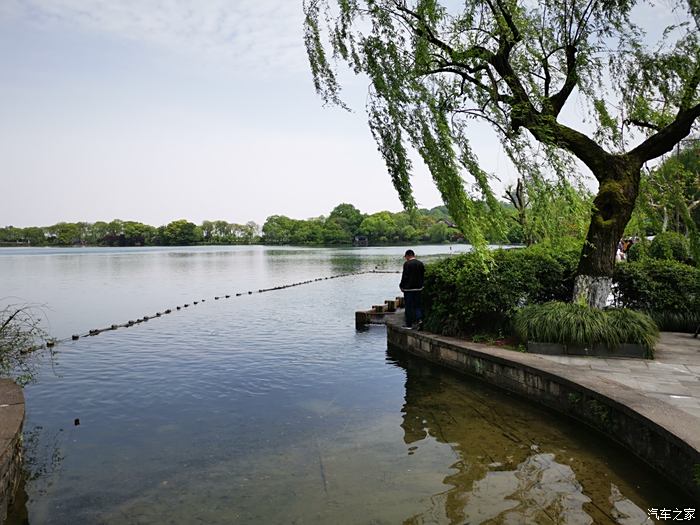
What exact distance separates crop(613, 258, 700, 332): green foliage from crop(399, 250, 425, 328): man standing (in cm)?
410

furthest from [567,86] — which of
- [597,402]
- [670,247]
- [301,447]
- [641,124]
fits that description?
Result: [301,447]

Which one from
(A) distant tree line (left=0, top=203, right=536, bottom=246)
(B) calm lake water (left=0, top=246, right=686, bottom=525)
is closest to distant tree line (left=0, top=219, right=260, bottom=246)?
(A) distant tree line (left=0, top=203, right=536, bottom=246)

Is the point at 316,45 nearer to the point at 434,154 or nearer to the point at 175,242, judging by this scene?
the point at 434,154

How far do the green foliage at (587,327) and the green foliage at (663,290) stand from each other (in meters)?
2.13

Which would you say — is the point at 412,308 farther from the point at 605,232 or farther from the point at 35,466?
the point at 35,466

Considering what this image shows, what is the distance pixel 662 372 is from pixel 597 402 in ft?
5.73

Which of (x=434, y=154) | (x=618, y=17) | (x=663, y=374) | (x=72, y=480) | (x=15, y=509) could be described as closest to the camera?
(x=15, y=509)

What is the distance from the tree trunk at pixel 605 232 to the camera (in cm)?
948

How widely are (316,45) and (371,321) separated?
8199mm

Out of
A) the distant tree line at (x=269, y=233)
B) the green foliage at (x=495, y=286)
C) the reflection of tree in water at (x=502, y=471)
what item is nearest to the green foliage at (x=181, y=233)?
the distant tree line at (x=269, y=233)

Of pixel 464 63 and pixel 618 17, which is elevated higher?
pixel 618 17

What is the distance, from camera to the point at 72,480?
5.20 meters

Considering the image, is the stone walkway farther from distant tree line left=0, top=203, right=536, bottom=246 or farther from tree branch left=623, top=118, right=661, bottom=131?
distant tree line left=0, top=203, right=536, bottom=246

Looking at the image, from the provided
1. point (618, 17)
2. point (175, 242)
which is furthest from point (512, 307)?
point (175, 242)
